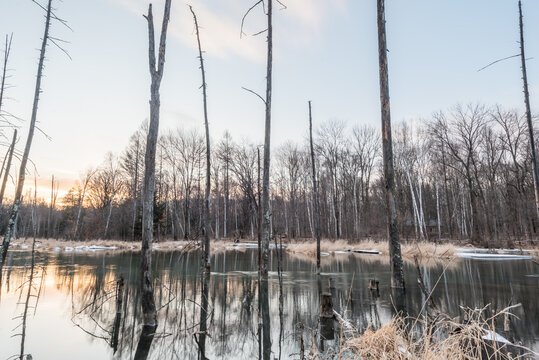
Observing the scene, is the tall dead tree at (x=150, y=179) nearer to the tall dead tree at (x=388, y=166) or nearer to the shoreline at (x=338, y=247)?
the tall dead tree at (x=388, y=166)

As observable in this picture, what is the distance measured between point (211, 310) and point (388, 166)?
6908mm

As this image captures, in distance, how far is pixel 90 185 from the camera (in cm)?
4772

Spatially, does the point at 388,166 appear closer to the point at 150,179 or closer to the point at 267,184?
the point at 267,184

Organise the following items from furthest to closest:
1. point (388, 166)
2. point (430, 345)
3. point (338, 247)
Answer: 1. point (338, 247)
2. point (388, 166)
3. point (430, 345)

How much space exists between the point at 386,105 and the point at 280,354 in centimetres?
842

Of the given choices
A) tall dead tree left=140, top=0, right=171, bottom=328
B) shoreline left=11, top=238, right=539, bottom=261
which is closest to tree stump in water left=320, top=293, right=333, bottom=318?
tall dead tree left=140, top=0, right=171, bottom=328

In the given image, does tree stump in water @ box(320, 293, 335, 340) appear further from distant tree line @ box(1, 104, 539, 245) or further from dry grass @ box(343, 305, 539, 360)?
distant tree line @ box(1, 104, 539, 245)

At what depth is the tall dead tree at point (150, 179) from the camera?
625 centimetres

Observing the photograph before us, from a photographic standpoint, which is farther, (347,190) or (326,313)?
(347,190)

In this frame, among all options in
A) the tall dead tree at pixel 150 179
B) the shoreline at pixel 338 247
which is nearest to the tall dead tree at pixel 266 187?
the tall dead tree at pixel 150 179

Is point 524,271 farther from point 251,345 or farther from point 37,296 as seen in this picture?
point 37,296

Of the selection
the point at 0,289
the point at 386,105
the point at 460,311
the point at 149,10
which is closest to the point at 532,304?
the point at 460,311

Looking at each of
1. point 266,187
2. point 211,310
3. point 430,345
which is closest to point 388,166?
point 266,187

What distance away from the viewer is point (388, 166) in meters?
9.70
